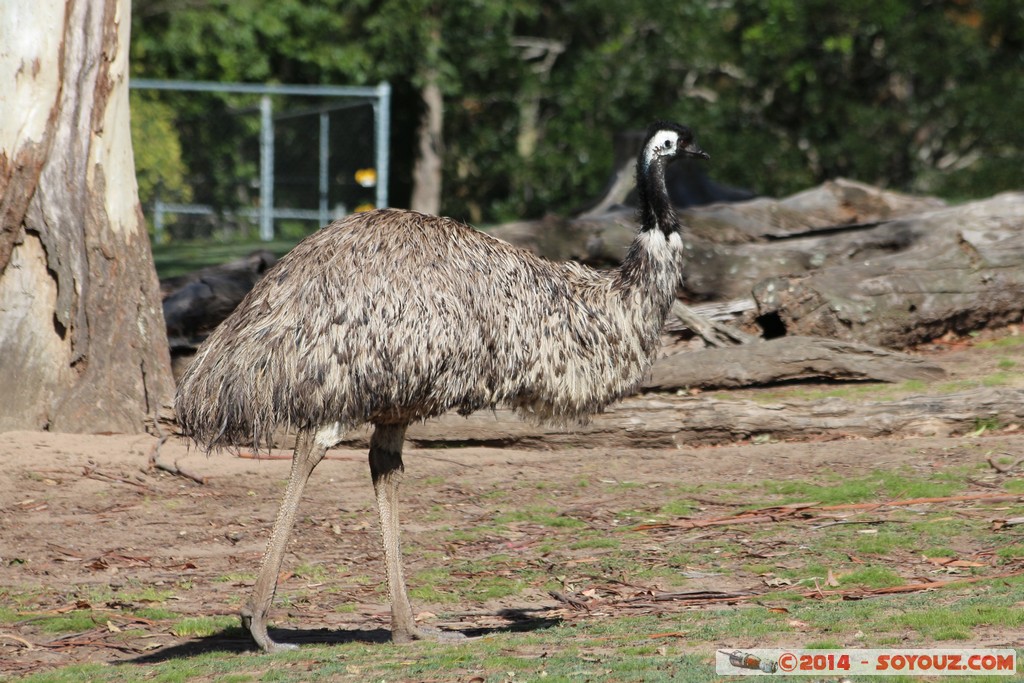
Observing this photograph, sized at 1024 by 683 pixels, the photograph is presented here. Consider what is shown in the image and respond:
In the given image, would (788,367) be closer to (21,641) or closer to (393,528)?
(393,528)

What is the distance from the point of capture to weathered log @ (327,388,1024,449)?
31.5 ft

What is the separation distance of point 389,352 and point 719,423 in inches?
153

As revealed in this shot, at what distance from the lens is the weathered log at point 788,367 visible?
35.6 feet

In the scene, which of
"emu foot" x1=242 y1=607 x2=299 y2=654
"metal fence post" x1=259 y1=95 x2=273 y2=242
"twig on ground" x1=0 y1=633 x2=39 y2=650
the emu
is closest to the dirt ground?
"twig on ground" x1=0 y1=633 x2=39 y2=650

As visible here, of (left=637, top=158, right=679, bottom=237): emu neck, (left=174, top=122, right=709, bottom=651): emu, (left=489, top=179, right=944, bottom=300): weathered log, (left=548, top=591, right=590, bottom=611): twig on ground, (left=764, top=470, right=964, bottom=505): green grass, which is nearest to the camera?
(left=174, top=122, right=709, bottom=651): emu

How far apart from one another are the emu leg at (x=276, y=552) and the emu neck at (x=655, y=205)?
213 cm

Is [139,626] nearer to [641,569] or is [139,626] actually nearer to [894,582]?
[641,569]

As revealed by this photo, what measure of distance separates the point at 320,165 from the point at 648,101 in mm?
6053

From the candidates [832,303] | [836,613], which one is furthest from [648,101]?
[836,613]

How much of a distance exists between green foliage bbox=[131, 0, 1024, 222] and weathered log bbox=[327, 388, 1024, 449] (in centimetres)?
1216

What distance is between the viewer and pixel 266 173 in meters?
19.0

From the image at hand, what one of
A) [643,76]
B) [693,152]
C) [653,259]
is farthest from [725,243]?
[643,76]

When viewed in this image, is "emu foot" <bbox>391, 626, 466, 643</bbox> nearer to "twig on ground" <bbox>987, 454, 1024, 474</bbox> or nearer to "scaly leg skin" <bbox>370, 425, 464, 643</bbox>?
"scaly leg skin" <bbox>370, 425, 464, 643</bbox>

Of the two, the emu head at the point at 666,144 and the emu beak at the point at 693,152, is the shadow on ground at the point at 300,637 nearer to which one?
the emu head at the point at 666,144
